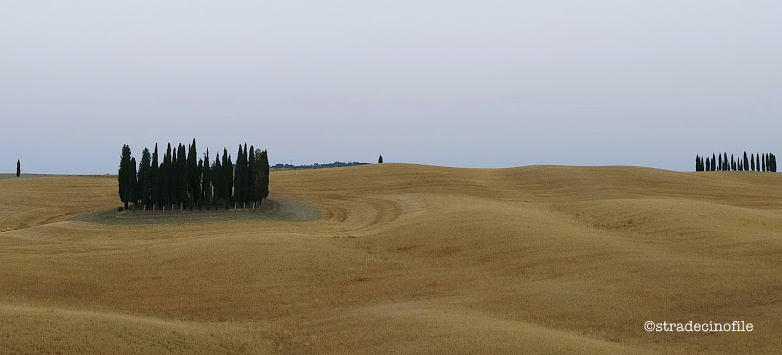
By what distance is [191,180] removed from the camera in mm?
48531

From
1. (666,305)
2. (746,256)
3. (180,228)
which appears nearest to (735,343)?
(666,305)

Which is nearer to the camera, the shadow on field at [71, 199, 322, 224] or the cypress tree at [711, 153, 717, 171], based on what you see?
the shadow on field at [71, 199, 322, 224]

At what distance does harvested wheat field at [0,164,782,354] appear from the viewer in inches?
651

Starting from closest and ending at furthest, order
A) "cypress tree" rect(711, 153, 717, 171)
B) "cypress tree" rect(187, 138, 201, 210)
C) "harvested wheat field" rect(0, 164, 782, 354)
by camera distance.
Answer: "harvested wheat field" rect(0, 164, 782, 354) → "cypress tree" rect(187, 138, 201, 210) → "cypress tree" rect(711, 153, 717, 171)

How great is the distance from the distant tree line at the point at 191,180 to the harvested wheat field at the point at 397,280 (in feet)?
9.86

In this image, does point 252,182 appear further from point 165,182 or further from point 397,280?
point 397,280

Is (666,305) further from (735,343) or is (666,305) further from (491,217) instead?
(491,217)

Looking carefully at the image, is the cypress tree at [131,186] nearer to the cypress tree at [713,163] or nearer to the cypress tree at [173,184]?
the cypress tree at [173,184]

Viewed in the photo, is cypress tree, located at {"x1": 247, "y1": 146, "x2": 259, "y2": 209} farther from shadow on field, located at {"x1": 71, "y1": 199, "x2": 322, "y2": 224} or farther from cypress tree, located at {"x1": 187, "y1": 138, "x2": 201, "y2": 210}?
cypress tree, located at {"x1": 187, "y1": 138, "x2": 201, "y2": 210}

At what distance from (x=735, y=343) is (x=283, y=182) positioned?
51.1 meters

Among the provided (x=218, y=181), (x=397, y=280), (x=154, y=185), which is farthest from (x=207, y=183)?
(x=397, y=280)

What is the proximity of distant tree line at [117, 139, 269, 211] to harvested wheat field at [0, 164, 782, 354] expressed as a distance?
9.86 ft

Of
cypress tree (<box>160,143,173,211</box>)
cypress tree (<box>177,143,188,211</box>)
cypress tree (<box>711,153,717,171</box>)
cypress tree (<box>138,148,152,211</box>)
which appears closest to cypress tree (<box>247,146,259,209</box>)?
cypress tree (<box>177,143,188,211</box>)

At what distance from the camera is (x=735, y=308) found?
65.6ft
